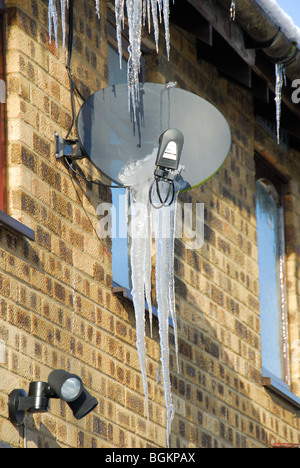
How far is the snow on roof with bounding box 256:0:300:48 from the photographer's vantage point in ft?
30.7

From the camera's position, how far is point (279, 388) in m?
10.1

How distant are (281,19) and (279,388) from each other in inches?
119

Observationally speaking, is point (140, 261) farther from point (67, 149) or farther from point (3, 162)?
point (3, 162)

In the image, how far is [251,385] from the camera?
32.1 ft

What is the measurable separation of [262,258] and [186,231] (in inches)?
78.8

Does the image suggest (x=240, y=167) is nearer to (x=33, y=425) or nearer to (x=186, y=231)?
(x=186, y=231)

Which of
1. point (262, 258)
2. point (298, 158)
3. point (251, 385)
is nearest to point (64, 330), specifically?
point (251, 385)

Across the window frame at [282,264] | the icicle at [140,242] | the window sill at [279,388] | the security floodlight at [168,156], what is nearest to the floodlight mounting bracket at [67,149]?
the icicle at [140,242]

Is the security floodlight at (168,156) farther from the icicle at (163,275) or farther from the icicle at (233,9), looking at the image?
the icicle at (233,9)

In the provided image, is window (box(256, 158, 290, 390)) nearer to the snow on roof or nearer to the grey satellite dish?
the snow on roof

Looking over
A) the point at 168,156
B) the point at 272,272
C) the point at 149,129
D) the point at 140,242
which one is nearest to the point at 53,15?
the point at 149,129

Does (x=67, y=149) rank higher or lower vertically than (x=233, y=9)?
lower

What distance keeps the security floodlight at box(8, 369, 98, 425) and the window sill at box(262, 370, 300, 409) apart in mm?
3555

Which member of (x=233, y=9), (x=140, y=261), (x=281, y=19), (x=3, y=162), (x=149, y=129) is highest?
(x=281, y=19)
